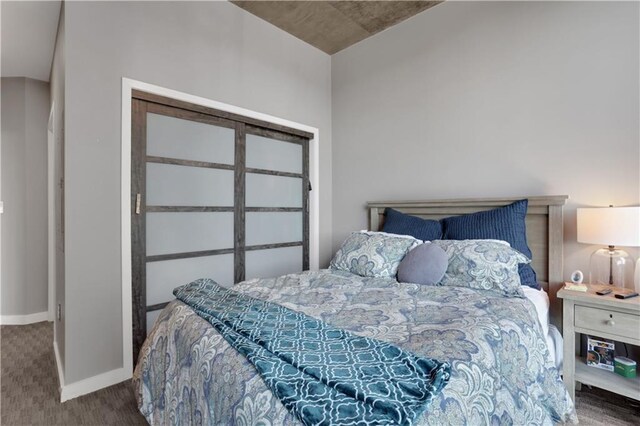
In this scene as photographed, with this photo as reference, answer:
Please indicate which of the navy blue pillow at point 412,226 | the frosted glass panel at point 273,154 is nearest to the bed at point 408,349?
the navy blue pillow at point 412,226

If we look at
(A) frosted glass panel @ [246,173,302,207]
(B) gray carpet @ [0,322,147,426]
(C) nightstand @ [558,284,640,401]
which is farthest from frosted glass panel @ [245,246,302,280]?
(C) nightstand @ [558,284,640,401]

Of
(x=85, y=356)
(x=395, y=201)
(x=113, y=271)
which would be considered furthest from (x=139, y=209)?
(x=395, y=201)

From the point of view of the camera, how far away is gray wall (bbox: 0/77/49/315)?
348cm

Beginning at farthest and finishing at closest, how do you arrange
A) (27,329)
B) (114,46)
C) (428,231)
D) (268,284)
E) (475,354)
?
(27,329) → (428,231) → (114,46) → (268,284) → (475,354)

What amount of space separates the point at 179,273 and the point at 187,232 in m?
0.32

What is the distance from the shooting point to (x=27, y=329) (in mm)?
3303

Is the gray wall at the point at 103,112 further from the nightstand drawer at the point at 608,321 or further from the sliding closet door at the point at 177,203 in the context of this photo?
the nightstand drawer at the point at 608,321

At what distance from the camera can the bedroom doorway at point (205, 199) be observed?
7.82ft

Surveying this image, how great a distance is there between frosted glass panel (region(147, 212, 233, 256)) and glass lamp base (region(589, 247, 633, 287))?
8.73ft

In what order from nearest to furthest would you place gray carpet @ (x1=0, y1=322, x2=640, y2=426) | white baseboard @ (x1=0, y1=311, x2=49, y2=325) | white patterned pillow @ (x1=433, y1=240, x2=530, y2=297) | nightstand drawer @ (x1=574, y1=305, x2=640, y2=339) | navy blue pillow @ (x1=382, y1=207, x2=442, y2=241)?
nightstand drawer @ (x1=574, y1=305, x2=640, y2=339) → gray carpet @ (x1=0, y1=322, x2=640, y2=426) → white patterned pillow @ (x1=433, y1=240, x2=530, y2=297) → navy blue pillow @ (x1=382, y1=207, x2=442, y2=241) → white baseboard @ (x1=0, y1=311, x2=49, y2=325)

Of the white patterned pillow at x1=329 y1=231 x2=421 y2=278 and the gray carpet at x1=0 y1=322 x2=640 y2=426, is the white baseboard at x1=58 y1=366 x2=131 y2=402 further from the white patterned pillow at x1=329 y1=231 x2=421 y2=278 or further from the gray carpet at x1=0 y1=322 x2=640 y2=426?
the white patterned pillow at x1=329 y1=231 x2=421 y2=278

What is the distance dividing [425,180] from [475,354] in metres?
2.03

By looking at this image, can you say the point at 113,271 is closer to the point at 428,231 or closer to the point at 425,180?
the point at 428,231

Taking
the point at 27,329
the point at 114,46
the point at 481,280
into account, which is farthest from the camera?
the point at 27,329
